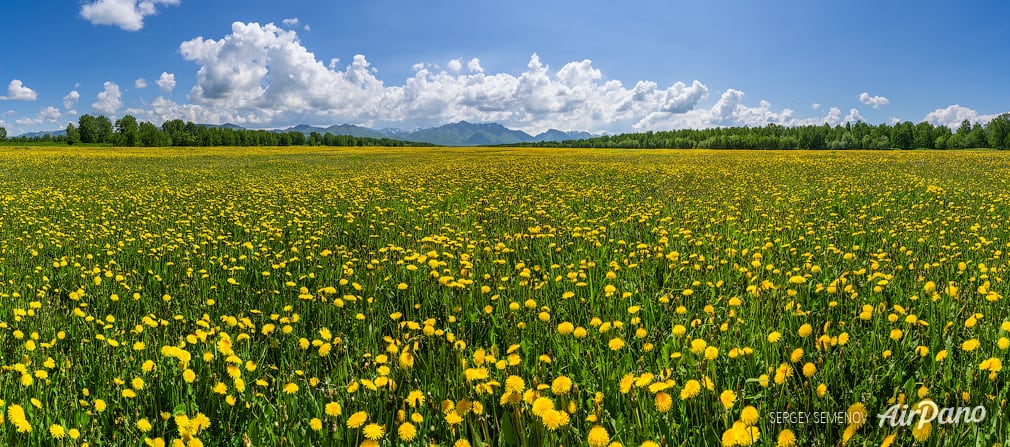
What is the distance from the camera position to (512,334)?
3.31 meters

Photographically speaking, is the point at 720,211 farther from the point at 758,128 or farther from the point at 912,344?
the point at 758,128

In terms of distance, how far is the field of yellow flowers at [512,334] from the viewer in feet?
7.24

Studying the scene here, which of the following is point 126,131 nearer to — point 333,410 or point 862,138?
point 333,410

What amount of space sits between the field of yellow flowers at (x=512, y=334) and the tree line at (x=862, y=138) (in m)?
102

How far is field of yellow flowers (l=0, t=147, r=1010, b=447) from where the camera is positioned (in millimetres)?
2207

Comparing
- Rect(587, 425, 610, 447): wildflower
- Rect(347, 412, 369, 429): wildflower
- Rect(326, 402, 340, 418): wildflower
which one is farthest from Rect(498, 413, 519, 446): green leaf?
Rect(326, 402, 340, 418): wildflower

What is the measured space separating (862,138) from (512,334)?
115m

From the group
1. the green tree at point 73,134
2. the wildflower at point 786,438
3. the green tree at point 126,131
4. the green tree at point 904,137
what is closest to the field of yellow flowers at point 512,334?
the wildflower at point 786,438

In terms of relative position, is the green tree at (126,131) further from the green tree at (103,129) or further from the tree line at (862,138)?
the tree line at (862,138)

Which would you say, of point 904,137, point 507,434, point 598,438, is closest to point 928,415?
point 598,438

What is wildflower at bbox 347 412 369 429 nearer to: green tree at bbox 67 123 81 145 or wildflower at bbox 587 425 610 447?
wildflower at bbox 587 425 610 447

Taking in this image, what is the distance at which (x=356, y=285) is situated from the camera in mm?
4070

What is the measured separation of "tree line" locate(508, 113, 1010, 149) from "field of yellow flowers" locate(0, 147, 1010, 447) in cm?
10203

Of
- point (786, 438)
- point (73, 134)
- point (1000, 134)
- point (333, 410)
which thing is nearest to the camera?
point (786, 438)
